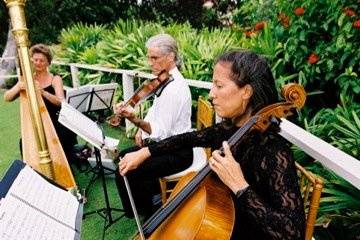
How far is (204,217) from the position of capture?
160cm

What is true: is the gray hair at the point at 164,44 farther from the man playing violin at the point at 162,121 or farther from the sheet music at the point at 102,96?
the sheet music at the point at 102,96

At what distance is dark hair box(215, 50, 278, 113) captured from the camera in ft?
5.65

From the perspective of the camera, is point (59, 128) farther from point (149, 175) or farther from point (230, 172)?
point (230, 172)

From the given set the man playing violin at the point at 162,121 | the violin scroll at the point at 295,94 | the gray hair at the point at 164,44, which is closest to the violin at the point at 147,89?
the man playing violin at the point at 162,121

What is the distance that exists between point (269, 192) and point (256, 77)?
53 centimetres

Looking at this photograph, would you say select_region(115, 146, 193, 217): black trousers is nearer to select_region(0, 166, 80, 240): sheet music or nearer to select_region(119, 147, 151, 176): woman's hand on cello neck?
select_region(119, 147, 151, 176): woman's hand on cello neck

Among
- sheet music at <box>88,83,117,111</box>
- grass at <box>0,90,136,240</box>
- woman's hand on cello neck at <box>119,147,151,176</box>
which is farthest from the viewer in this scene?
sheet music at <box>88,83,117,111</box>

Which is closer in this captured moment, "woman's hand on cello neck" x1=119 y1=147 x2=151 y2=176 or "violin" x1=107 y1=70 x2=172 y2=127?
"woman's hand on cello neck" x1=119 y1=147 x2=151 y2=176

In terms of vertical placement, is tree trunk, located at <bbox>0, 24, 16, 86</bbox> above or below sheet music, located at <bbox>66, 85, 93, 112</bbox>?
below

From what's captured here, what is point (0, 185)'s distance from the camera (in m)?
1.21

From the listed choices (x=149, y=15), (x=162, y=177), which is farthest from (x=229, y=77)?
(x=149, y=15)

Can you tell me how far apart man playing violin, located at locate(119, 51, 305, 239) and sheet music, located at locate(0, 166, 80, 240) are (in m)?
0.62

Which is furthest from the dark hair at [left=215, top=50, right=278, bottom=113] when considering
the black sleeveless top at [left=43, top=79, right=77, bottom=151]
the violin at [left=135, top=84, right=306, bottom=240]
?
the black sleeveless top at [left=43, top=79, right=77, bottom=151]

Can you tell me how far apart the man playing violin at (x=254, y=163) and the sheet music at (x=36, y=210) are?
2.02ft
